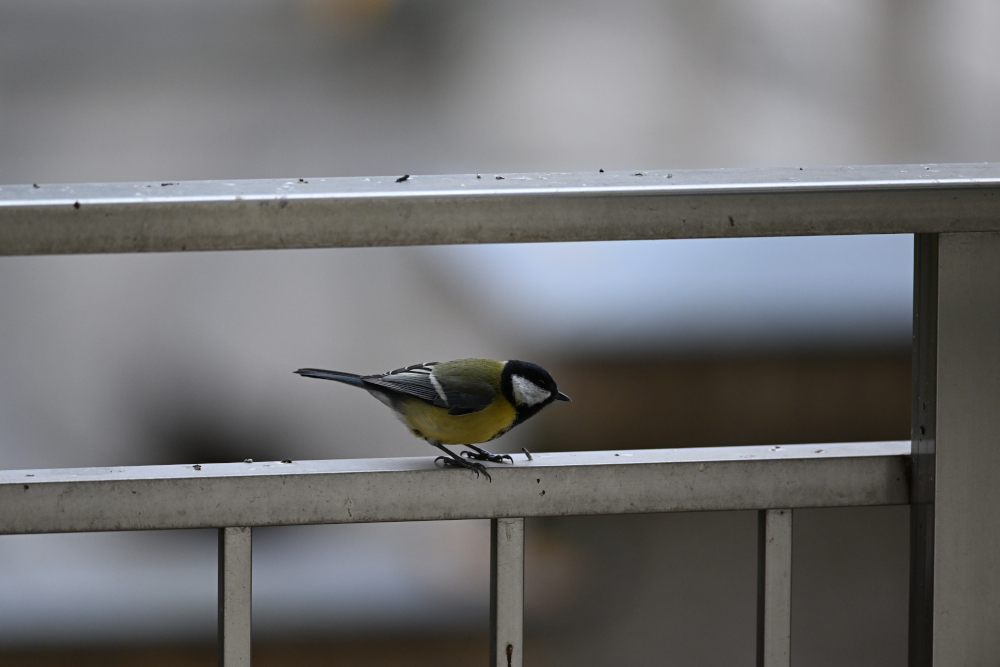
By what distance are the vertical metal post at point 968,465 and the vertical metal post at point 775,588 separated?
0.16 meters

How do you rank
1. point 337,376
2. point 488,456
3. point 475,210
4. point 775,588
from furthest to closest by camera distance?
point 337,376
point 488,456
point 775,588
point 475,210

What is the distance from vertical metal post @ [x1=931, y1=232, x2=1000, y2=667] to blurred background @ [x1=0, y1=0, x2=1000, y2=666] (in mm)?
1979

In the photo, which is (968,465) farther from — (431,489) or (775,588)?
(431,489)

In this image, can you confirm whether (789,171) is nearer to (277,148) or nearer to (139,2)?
(277,148)

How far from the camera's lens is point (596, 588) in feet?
10.9

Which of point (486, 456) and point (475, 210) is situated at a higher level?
point (475, 210)

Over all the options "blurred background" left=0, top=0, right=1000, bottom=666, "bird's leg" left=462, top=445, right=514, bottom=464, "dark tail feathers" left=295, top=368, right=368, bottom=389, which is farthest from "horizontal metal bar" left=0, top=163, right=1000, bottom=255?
"blurred background" left=0, top=0, right=1000, bottom=666

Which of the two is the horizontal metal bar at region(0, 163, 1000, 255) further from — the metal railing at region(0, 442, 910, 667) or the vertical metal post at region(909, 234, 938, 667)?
the metal railing at region(0, 442, 910, 667)

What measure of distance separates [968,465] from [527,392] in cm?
74

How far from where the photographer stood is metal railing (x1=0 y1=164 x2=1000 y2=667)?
92cm

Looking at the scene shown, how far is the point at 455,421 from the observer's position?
64.0 inches

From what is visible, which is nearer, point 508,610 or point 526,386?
point 508,610

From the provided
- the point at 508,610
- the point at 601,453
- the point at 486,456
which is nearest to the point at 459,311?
the point at 486,456

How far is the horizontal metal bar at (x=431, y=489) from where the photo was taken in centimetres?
99
